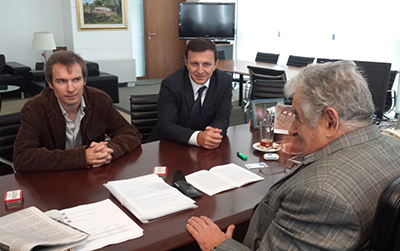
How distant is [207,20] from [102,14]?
2.28 meters

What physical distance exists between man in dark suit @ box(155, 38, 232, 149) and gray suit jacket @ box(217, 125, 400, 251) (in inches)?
49.5

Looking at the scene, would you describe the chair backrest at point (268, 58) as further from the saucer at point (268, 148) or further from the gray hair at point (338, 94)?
the gray hair at point (338, 94)

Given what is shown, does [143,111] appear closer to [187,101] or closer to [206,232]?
[187,101]

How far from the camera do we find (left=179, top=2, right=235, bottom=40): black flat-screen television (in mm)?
7820

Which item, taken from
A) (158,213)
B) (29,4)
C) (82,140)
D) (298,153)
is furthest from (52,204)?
(29,4)

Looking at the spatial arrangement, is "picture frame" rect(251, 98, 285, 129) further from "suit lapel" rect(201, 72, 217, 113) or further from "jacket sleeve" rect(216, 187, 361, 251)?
"jacket sleeve" rect(216, 187, 361, 251)

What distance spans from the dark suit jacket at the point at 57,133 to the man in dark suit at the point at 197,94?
1.11ft

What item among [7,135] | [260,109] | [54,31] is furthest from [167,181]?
[54,31]

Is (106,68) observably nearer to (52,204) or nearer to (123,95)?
(123,95)

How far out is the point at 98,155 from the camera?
166cm

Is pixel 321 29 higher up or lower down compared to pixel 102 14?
lower down

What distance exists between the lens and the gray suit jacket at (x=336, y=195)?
2.96 ft

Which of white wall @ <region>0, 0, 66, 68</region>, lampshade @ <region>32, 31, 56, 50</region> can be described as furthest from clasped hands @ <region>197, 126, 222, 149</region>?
white wall @ <region>0, 0, 66, 68</region>

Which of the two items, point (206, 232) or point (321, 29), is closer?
point (206, 232)
